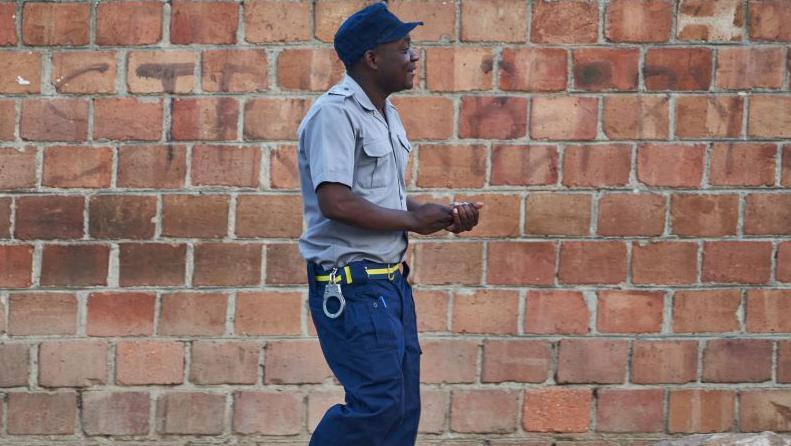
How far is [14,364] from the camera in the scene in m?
5.45

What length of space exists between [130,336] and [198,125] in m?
0.92

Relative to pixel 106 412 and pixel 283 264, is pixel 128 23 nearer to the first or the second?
pixel 283 264

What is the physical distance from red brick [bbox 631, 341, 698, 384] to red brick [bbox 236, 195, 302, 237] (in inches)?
61.2

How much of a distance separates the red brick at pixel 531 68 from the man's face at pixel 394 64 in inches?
47.8

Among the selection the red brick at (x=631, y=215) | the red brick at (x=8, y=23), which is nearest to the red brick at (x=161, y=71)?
the red brick at (x=8, y=23)

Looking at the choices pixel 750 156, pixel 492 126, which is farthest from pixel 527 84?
pixel 750 156

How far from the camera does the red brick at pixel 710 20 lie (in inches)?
214

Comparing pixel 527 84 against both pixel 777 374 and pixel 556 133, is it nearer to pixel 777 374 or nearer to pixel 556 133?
pixel 556 133

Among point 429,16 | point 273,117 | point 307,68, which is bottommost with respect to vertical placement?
point 273,117

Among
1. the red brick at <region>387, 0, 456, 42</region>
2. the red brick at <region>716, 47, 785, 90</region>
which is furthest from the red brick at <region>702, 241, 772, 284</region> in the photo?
the red brick at <region>387, 0, 456, 42</region>

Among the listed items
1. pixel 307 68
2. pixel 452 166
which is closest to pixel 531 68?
pixel 452 166

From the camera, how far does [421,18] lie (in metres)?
5.38

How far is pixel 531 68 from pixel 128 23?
1675 millimetres

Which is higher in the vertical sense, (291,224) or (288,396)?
(291,224)
